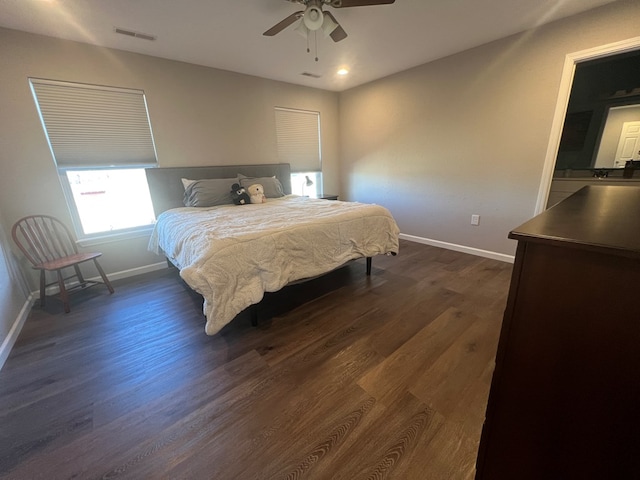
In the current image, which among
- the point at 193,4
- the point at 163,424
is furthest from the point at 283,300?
the point at 193,4

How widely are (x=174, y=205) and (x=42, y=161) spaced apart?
1216mm

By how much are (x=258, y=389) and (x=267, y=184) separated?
2822mm

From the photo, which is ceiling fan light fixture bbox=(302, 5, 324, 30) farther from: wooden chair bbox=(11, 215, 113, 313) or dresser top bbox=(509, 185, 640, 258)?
wooden chair bbox=(11, 215, 113, 313)

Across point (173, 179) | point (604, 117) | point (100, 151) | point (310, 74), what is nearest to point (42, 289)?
point (100, 151)

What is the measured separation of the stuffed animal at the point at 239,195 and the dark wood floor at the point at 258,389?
4.42ft

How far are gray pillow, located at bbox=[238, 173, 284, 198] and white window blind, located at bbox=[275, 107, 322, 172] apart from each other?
666 millimetres

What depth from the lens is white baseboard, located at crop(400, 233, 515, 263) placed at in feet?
10.6

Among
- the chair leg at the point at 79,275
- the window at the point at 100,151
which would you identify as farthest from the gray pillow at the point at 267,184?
the chair leg at the point at 79,275

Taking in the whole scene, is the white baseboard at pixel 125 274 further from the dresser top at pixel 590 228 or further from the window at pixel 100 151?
the dresser top at pixel 590 228

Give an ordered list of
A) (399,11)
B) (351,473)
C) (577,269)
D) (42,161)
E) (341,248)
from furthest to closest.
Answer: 1. (42,161)
2. (341,248)
3. (399,11)
4. (351,473)
5. (577,269)

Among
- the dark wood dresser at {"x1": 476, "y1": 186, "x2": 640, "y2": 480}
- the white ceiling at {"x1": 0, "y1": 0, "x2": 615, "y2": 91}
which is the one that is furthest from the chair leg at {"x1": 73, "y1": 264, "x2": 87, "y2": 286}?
the dark wood dresser at {"x1": 476, "y1": 186, "x2": 640, "y2": 480}

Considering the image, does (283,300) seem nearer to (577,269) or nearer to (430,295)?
(430,295)

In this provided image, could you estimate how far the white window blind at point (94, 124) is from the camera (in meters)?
2.57

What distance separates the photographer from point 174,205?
3354mm
